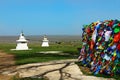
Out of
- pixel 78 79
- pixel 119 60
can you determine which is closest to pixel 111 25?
pixel 119 60

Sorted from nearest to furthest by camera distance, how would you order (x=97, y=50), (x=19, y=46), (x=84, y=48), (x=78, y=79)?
(x=78, y=79) < (x=97, y=50) < (x=84, y=48) < (x=19, y=46)

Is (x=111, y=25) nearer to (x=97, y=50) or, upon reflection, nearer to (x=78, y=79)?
(x=97, y=50)

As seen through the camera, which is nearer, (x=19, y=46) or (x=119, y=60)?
(x=119, y=60)

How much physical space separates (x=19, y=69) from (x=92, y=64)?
352 cm

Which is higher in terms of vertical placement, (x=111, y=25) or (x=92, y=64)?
(x=111, y=25)

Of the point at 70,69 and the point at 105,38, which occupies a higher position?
the point at 105,38

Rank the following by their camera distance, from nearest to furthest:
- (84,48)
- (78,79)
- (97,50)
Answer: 1. (78,79)
2. (97,50)
3. (84,48)

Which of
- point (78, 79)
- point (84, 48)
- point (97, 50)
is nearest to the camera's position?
point (78, 79)

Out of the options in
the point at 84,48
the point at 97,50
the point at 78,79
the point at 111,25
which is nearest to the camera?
the point at 78,79

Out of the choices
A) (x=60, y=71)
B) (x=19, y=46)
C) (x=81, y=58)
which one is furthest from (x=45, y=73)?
(x=19, y=46)

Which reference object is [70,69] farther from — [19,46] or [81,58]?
[19,46]

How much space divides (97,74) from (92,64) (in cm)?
157

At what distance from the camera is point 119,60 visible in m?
15.2

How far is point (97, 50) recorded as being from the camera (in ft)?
57.1
